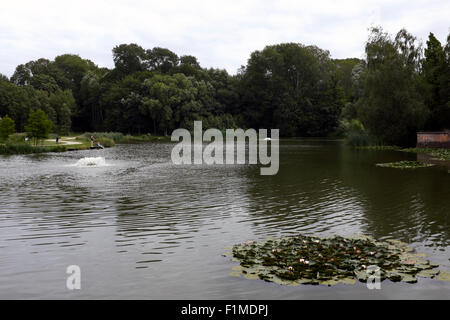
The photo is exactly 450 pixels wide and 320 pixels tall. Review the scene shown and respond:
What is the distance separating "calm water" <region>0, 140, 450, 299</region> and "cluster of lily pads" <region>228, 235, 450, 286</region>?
0.85 ft

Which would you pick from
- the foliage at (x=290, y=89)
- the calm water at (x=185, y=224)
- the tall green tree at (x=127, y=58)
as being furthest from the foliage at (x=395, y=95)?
the tall green tree at (x=127, y=58)

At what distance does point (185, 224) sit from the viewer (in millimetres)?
12242

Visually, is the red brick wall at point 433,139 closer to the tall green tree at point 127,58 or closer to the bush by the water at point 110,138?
the bush by the water at point 110,138

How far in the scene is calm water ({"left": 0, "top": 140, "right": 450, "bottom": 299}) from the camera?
751 centimetres

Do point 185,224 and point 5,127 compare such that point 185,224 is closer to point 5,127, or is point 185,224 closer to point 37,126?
point 37,126

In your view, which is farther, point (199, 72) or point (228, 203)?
point (199, 72)

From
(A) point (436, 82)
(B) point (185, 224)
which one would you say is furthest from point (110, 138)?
(B) point (185, 224)

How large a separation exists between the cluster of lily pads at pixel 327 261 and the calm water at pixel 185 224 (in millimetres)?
258

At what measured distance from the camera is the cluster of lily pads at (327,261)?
7.73m

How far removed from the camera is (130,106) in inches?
3844
